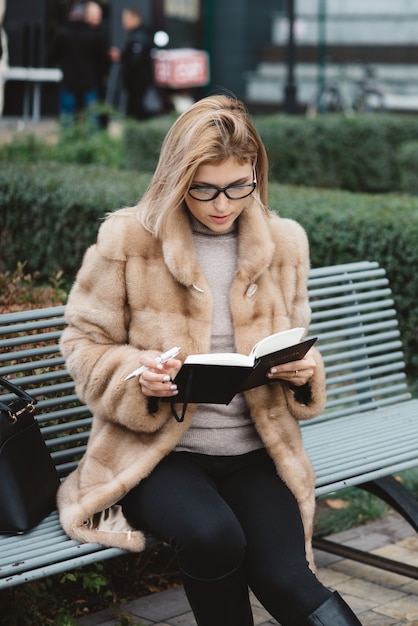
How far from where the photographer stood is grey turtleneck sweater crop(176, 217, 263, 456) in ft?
11.2

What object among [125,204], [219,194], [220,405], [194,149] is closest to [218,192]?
[219,194]

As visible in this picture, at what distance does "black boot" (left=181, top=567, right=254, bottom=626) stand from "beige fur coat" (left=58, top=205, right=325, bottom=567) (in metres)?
0.21

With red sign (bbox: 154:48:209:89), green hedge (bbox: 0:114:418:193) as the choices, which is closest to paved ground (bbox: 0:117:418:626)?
green hedge (bbox: 0:114:418:193)

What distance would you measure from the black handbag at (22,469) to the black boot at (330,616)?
82cm

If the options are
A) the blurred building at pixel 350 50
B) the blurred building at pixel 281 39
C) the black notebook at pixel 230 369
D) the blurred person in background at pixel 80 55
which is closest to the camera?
the black notebook at pixel 230 369

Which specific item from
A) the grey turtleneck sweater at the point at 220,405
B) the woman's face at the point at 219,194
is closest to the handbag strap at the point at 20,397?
the grey turtleneck sweater at the point at 220,405

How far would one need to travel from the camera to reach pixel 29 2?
12.7 metres

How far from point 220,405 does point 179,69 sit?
16.8 meters

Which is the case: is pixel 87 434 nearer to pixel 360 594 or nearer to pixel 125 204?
pixel 360 594

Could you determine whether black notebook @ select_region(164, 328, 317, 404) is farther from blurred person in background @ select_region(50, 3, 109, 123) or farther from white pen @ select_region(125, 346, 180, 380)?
blurred person in background @ select_region(50, 3, 109, 123)

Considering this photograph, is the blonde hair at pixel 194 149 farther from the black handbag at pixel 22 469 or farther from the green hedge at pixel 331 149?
the green hedge at pixel 331 149

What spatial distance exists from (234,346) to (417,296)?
276 centimetres

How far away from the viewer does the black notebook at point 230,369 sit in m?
3.04

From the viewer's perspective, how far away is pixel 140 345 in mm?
3402
